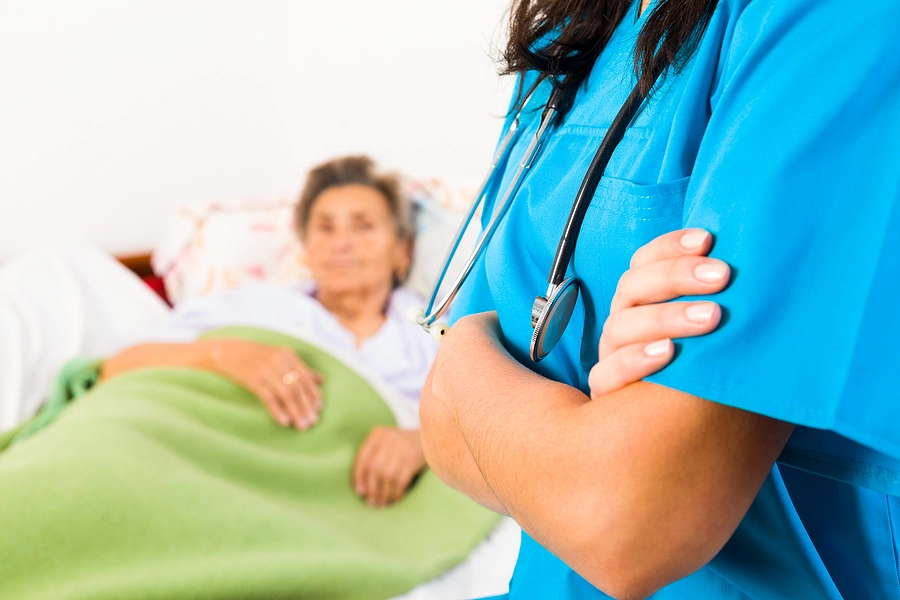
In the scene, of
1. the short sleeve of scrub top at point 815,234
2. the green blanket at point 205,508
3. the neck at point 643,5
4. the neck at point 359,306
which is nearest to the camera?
the short sleeve of scrub top at point 815,234

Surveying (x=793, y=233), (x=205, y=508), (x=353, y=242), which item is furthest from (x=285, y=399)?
(x=793, y=233)

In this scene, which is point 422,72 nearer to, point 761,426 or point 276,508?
point 276,508

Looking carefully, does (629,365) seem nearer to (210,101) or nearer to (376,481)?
(376,481)

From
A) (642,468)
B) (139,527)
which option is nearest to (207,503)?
(139,527)

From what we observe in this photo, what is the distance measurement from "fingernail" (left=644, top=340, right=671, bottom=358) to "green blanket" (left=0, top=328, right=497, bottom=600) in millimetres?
775

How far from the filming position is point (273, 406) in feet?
4.86

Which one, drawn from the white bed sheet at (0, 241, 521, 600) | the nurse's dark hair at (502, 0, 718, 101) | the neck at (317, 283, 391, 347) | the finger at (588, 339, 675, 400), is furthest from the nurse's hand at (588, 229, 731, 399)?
the neck at (317, 283, 391, 347)

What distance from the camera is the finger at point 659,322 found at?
1.31 ft

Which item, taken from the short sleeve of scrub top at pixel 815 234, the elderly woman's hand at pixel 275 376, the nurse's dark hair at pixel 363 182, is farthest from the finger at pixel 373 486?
the short sleeve of scrub top at pixel 815 234

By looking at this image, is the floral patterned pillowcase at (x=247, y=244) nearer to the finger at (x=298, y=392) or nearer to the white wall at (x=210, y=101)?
the white wall at (x=210, y=101)

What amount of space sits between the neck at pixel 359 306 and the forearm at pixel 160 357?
1.53ft

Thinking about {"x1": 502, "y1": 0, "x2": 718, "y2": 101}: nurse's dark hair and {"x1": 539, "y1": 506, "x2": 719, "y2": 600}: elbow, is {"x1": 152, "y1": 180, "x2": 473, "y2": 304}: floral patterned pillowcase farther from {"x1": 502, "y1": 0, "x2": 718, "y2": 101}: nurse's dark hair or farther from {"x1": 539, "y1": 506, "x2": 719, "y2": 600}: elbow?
{"x1": 539, "y1": 506, "x2": 719, "y2": 600}: elbow

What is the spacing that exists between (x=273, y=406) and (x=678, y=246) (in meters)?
1.21

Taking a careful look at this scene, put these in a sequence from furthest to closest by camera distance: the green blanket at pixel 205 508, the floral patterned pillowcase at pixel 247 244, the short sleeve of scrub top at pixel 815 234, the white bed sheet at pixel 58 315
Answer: the floral patterned pillowcase at pixel 247 244, the white bed sheet at pixel 58 315, the green blanket at pixel 205 508, the short sleeve of scrub top at pixel 815 234
